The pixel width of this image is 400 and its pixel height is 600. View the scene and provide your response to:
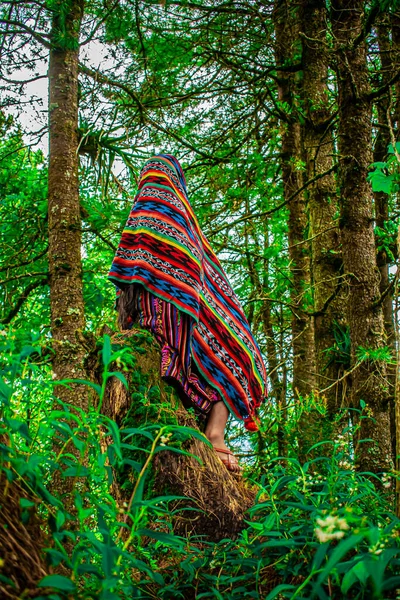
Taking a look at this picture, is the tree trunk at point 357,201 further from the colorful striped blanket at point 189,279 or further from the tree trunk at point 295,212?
the tree trunk at point 295,212

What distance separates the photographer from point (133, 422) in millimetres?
2592

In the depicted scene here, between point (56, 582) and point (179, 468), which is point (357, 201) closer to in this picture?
point (179, 468)

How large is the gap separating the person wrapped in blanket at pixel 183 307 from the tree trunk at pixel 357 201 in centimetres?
72

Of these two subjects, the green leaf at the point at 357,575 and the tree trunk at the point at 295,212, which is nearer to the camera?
the green leaf at the point at 357,575

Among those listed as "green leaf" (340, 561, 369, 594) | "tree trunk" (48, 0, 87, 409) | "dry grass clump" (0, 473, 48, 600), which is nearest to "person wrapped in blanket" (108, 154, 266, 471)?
"tree trunk" (48, 0, 87, 409)

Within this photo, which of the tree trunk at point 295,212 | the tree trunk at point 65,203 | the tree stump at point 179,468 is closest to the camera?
the tree stump at point 179,468

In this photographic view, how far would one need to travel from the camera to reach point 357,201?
3.84 metres

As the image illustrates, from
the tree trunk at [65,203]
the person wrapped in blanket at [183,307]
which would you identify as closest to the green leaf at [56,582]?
the person wrapped in blanket at [183,307]

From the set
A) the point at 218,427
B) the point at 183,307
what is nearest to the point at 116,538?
the point at 183,307

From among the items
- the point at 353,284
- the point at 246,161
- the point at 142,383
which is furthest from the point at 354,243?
the point at 246,161

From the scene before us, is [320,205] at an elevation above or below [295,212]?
below

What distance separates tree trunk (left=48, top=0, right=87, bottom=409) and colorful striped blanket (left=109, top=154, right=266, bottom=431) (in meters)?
1.34

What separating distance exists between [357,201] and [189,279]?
1437mm

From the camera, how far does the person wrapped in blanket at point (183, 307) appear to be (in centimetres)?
306
